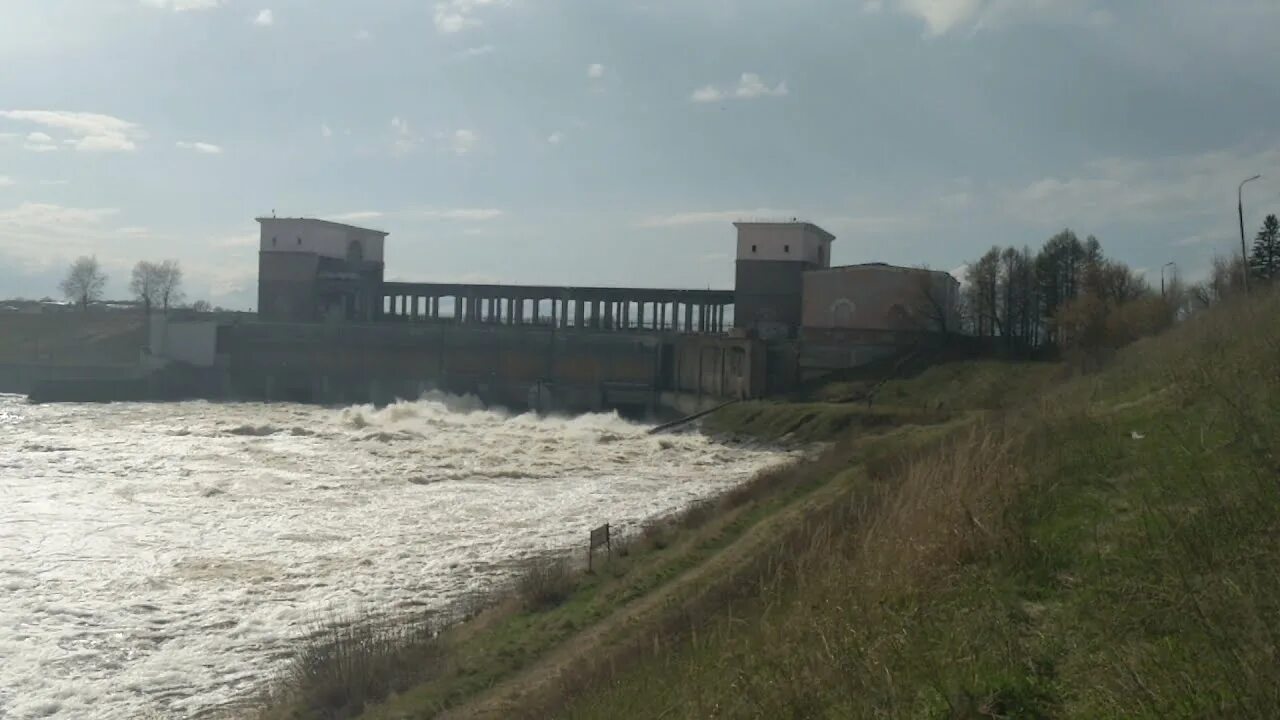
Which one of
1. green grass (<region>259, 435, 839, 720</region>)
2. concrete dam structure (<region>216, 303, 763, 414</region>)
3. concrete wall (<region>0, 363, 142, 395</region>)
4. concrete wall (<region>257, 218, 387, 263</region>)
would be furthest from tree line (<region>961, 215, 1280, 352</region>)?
concrete wall (<region>0, 363, 142, 395</region>)

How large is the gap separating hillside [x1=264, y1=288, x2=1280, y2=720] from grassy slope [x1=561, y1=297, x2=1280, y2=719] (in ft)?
0.05

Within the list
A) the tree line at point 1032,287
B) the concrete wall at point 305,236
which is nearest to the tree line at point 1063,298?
the tree line at point 1032,287

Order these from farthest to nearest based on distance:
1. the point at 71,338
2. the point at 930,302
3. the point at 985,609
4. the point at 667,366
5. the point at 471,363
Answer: the point at 71,338 < the point at 471,363 < the point at 667,366 < the point at 930,302 < the point at 985,609

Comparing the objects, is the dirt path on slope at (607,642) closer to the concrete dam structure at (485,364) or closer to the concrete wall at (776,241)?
the concrete dam structure at (485,364)

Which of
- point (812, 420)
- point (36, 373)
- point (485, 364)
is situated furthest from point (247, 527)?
point (36, 373)

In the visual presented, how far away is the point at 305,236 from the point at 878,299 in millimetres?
39274

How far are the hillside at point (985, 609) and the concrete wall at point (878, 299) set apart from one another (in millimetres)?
44392

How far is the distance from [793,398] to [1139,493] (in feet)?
149

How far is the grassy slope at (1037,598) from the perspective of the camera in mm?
4715

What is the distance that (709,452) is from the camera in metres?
42.6

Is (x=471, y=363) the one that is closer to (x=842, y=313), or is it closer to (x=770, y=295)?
(x=770, y=295)

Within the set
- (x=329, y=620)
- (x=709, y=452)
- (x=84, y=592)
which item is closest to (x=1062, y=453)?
(x=329, y=620)

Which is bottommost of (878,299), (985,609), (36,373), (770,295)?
(36,373)

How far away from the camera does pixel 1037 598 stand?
612 centimetres
